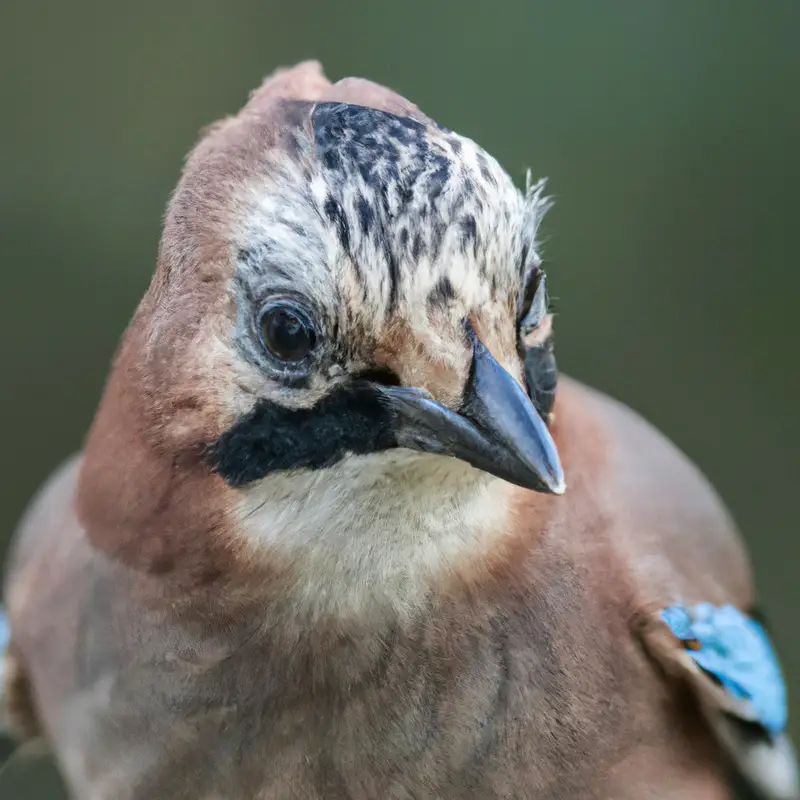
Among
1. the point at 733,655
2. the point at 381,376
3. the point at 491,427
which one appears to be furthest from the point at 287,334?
the point at 733,655

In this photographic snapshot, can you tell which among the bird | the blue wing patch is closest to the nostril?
the bird

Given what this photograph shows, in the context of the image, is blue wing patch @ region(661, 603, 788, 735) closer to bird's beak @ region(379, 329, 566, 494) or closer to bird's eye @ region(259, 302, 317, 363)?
bird's beak @ region(379, 329, 566, 494)

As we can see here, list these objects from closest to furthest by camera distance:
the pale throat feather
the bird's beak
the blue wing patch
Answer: the bird's beak → the pale throat feather → the blue wing patch

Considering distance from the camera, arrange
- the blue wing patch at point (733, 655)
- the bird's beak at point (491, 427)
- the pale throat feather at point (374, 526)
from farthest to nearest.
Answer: the blue wing patch at point (733, 655)
the pale throat feather at point (374, 526)
the bird's beak at point (491, 427)

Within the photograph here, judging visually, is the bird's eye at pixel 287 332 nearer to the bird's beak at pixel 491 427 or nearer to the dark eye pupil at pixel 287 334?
the dark eye pupil at pixel 287 334

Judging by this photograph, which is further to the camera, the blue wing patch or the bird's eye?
the blue wing patch

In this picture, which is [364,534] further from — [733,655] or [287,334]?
[733,655]

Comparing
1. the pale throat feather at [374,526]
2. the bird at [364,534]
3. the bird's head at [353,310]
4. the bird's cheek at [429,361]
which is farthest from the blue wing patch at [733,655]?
the bird's cheek at [429,361]

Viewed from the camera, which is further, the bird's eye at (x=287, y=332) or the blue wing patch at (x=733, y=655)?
the blue wing patch at (x=733, y=655)

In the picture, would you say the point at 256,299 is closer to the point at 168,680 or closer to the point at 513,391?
the point at 513,391
